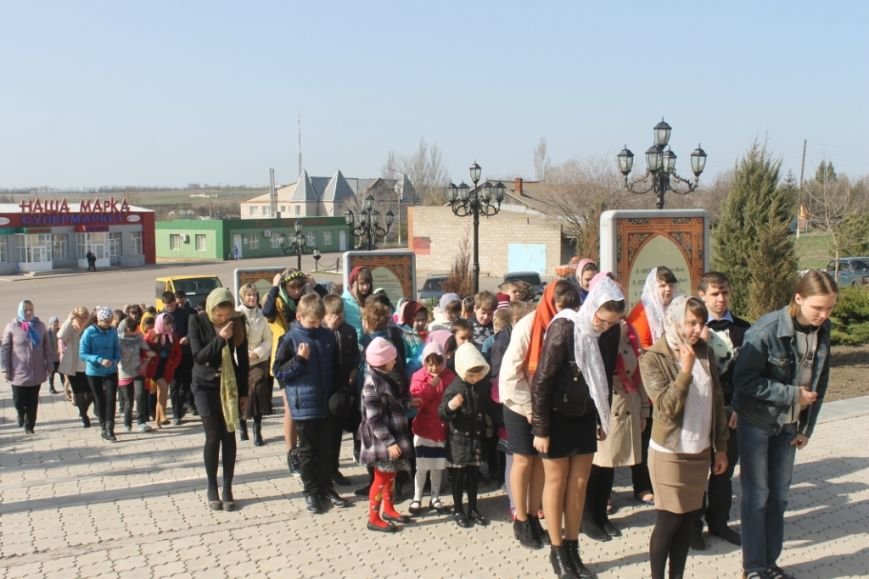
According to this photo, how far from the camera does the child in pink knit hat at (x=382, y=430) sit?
571 cm

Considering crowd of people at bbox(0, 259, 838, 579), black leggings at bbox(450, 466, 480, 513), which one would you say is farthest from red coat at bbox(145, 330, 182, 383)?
black leggings at bbox(450, 466, 480, 513)

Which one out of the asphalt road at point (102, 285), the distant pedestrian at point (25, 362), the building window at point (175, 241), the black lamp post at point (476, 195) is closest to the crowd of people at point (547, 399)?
the distant pedestrian at point (25, 362)

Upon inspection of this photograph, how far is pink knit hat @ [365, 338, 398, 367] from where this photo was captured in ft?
18.8

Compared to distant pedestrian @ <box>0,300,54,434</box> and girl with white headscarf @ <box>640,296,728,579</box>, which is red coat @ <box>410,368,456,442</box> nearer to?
girl with white headscarf @ <box>640,296,728,579</box>

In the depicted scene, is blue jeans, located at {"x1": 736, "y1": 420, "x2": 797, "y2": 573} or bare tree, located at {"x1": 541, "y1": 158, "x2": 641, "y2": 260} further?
bare tree, located at {"x1": 541, "y1": 158, "x2": 641, "y2": 260}

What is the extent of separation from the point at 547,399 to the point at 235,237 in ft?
189

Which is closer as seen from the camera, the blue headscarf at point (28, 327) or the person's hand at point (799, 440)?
the person's hand at point (799, 440)

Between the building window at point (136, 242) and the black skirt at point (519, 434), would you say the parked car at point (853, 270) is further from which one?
the building window at point (136, 242)

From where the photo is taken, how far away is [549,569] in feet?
16.6

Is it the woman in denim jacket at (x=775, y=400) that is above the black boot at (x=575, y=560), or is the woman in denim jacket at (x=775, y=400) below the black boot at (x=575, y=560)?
above

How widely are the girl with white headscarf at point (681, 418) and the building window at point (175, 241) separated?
201 ft

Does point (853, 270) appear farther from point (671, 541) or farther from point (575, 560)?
point (671, 541)

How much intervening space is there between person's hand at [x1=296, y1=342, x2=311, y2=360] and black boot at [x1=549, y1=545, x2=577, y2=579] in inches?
87.2

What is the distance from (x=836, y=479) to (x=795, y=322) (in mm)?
3129
